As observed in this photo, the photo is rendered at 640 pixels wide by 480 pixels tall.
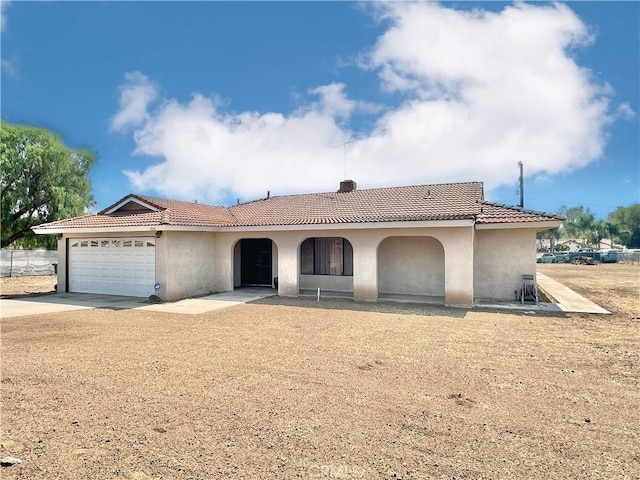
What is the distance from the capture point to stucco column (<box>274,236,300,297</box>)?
1476 centimetres

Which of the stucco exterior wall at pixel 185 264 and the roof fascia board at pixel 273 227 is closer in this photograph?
the roof fascia board at pixel 273 227

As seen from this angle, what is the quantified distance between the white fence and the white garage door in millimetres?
12344

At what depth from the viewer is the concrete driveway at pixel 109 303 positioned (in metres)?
11.7

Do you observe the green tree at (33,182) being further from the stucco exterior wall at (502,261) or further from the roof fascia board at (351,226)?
the stucco exterior wall at (502,261)

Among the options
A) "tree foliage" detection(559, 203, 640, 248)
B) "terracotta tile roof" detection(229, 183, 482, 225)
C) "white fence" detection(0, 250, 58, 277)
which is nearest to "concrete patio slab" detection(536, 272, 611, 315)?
"terracotta tile roof" detection(229, 183, 482, 225)

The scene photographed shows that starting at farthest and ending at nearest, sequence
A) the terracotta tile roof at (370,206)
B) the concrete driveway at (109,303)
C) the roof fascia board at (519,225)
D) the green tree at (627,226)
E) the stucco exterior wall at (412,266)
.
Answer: the green tree at (627,226) < the stucco exterior wall at (412,266) < the terracotta tile roof at (370,206) < the roof fascia board at (519,225) < the concrete driveway at (109,303)

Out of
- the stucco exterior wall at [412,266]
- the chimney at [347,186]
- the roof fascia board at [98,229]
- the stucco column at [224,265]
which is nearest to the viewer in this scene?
the roof fascia board at [98,229]

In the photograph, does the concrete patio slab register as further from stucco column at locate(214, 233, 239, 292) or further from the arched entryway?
stucco column at locate(214, 233, 239, 292)

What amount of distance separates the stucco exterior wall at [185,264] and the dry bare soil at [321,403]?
5011 millimetres

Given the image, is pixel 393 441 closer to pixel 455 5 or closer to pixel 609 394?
pixel 609 394

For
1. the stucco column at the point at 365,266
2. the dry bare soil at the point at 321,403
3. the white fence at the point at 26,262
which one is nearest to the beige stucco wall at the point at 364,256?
the stucco column at the point at 365,266

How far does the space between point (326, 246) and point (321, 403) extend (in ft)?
38.9

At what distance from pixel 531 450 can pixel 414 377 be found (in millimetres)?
2137

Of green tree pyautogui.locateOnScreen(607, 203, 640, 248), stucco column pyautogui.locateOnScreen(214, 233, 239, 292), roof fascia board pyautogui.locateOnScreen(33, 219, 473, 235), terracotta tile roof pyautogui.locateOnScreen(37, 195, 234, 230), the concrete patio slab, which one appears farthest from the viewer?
green tree pyautogui.locateOnScreen(607, 203, 640, 248)
